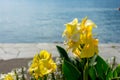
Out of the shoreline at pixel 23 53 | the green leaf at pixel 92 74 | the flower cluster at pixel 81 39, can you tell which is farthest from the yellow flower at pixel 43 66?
the shoreline at pixel 23 53

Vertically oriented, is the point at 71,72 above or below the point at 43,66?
below

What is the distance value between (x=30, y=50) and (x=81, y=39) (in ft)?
18.7

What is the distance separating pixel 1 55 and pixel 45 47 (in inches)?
41.0

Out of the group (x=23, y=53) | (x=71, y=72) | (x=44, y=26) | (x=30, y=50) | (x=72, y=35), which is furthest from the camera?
(x=44, y=26)

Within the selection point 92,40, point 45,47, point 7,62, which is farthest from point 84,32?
point 45,47

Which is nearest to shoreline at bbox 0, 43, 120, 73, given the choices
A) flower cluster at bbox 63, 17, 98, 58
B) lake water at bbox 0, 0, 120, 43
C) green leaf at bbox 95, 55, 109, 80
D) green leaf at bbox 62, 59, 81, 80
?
lake water at bbox 0, 0, 120, 43

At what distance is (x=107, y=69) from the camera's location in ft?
7.61

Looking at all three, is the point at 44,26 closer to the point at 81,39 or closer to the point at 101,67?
the point at 101,67

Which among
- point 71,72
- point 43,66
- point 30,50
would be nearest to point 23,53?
point 30,50

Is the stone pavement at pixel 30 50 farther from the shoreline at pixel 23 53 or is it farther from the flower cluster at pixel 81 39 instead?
the flower cluster at pixel 81 39

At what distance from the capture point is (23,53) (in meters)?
7.12

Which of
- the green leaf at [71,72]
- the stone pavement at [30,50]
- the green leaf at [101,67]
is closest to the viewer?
the green leaf at [71,72]

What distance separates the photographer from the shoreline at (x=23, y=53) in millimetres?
6324

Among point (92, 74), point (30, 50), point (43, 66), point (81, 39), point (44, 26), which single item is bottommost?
point (44, 26)
